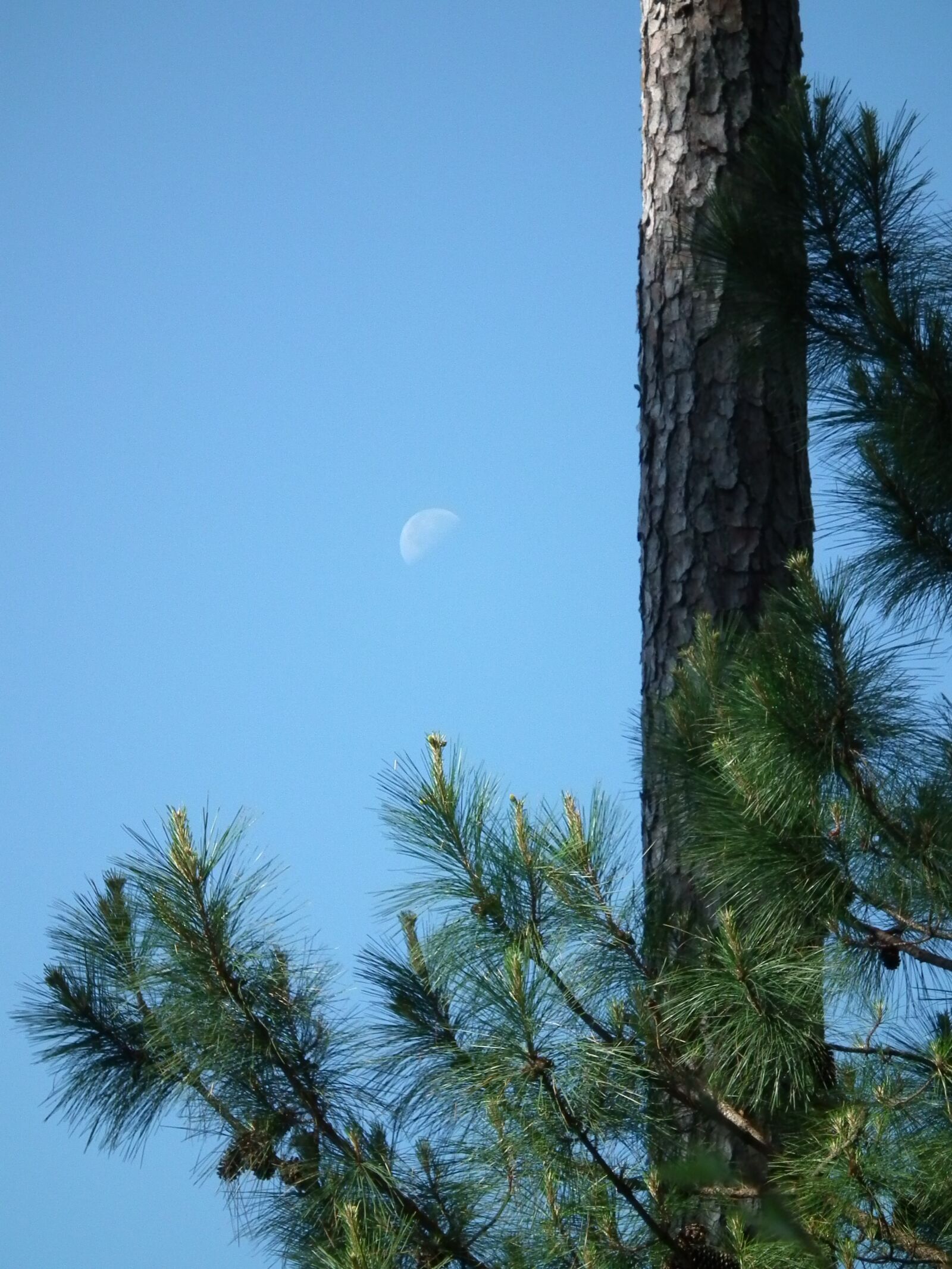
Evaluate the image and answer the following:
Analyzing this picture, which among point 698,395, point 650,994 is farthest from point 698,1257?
point 698,395

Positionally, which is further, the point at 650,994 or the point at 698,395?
the point at 698,395

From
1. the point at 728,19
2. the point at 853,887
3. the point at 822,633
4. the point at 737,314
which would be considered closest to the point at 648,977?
the point at 853,887

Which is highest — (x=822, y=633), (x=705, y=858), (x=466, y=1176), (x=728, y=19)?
(x=728, y=19)

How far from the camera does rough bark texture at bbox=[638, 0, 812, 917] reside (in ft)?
6.36

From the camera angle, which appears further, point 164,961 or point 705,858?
point 705,858

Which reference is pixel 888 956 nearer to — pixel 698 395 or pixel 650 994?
pixel 650 994

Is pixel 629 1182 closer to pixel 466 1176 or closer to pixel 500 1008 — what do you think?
pixel 466 1176

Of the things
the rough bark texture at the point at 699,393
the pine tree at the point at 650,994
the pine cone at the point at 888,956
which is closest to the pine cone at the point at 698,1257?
the pine tree at the point at 650,994

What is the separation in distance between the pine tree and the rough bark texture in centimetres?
30

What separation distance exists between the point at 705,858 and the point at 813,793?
19 cm

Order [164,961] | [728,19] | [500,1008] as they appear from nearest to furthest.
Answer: [500,1008] < [164,961] < [728,19]

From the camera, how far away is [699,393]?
2029mm

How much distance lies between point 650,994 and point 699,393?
94 centimetres

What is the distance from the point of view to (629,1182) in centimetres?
141
